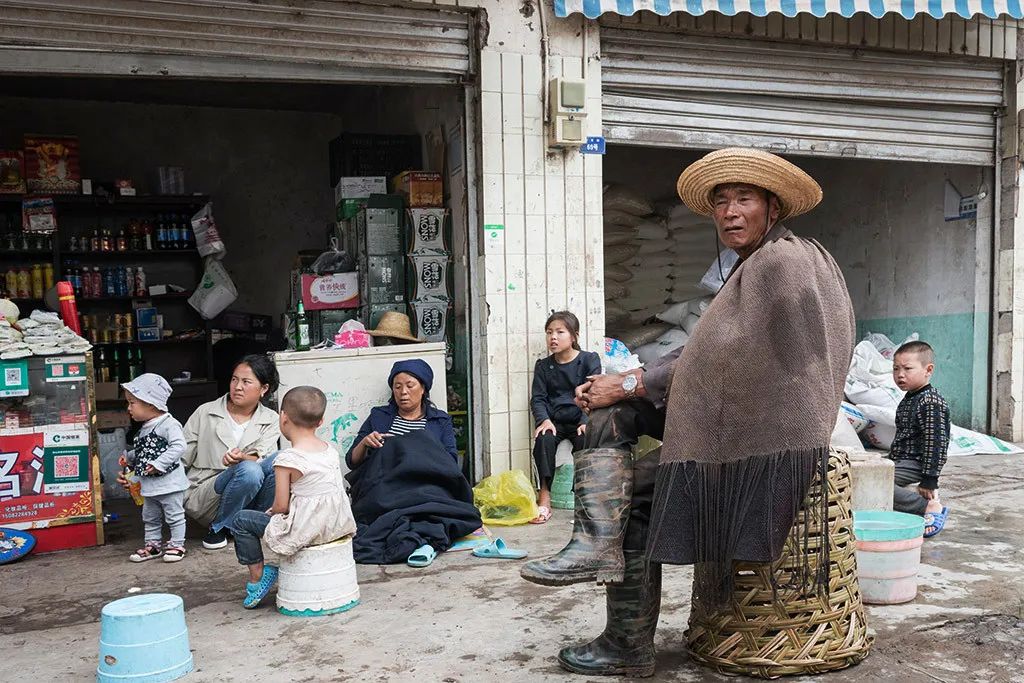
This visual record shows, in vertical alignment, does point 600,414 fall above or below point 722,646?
above

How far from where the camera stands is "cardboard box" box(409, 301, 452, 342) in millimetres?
6184

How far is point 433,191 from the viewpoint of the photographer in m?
6.23

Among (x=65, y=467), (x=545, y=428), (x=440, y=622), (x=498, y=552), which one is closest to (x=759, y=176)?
(x=440, y=622)

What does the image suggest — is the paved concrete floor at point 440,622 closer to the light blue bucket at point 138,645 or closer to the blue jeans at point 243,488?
the light blue bucket at point 138,645

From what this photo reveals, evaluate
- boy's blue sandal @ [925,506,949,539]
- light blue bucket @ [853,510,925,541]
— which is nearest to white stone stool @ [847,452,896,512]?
light blue bucket @ [853,510,925,541]

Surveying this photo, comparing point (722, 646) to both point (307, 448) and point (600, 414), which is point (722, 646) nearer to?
point (600, 414)

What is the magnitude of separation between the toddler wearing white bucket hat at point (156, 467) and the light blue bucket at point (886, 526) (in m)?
3.18

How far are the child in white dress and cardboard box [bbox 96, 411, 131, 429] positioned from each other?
15.1 feet

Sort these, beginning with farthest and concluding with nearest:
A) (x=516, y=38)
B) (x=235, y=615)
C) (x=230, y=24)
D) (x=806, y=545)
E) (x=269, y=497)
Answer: (x=516, y=38) → (x=230, y=24) → (x=269, y=497) → (x=235, y=615) → (x=806, y=545)

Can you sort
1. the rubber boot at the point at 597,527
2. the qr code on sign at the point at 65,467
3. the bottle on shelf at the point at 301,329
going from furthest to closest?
the bottle on shelf at the point at 301,329 → the qr code on sign at the point at 65,467 → the rubber boot at the point at 597,527

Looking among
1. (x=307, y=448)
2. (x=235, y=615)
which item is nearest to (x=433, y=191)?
(x=307, y=448)

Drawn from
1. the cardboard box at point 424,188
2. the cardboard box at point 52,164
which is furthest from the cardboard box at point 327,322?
the cardboard box at point 52,164

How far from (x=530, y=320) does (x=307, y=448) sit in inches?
91.4

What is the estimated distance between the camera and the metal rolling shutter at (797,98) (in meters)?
6.00
